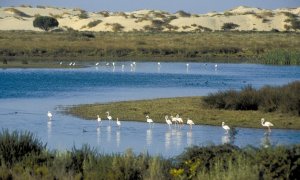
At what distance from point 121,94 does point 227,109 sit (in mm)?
8876

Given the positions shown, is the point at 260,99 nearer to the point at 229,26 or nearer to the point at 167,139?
the point at 167,139

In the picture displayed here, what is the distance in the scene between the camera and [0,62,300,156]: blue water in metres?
22.5

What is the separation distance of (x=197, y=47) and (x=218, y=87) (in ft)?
121

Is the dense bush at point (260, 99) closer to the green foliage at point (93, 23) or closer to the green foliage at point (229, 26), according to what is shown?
the green foliage at point (229, 26)

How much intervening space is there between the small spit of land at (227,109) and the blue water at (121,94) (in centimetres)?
112

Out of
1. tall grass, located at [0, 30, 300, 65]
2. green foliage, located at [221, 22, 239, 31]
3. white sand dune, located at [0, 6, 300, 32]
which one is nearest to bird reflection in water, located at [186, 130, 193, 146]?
tall grass, located at [0, 30, 300, 65]

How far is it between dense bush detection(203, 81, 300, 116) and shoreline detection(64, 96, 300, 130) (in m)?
0.40

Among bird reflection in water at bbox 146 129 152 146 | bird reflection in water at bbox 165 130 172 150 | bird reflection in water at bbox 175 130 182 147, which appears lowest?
bird reflection in water at bbox 175 130 182 147

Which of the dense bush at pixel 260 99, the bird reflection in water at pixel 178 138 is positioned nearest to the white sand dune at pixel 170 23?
the dense bush at pixel 260 99

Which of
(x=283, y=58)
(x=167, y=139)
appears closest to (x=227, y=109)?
(x=167, y=139)

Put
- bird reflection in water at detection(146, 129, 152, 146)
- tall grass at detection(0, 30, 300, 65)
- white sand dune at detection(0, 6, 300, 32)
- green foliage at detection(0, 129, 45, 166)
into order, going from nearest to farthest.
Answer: green foliage at detection(0, 129, 45, 166)
bird reflection in water at detection(146, 129, 152, 146)
tall grass at detection(0, 30, 300, 65)
white sand dune at detection(0, 6, 300, 32)

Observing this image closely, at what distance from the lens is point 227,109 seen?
30.0 meters

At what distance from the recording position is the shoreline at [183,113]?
2683cm

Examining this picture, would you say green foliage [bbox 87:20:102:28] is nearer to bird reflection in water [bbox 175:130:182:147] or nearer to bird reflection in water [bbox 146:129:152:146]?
bird reflection in water [bbox 175:130:182:147]
